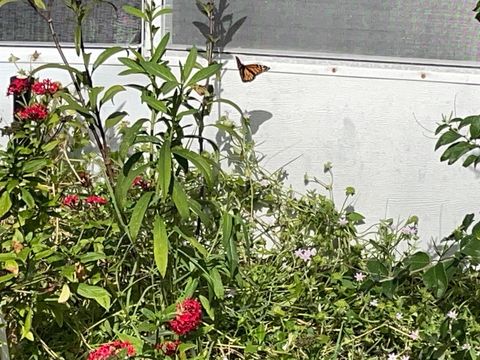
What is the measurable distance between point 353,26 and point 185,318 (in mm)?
1065

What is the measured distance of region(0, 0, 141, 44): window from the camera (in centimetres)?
219

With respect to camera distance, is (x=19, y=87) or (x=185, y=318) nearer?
(x=185, y=318)

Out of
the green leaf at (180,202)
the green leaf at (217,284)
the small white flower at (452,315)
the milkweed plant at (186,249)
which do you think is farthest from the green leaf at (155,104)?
the small white flower at (452,315)

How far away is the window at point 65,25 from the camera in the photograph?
2.19 m

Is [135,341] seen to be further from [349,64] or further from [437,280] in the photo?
[349,64]

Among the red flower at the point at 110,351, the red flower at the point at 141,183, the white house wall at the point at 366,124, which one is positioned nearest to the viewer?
the red flower at the point at 110,351

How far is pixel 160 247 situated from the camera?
1.51 metres

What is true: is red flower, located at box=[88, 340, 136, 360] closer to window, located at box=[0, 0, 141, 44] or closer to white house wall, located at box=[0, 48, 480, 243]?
white house wall, located at box=[0, 48, 480, 243]

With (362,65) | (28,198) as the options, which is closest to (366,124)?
(362,65)

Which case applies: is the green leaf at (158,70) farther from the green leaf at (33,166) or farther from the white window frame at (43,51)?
the white window frame at (43,51)

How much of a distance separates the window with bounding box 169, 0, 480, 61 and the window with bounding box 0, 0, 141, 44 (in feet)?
0.56

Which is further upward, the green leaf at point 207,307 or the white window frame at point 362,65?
the white window frame at point 362,65

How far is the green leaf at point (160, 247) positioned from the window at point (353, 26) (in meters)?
0.81

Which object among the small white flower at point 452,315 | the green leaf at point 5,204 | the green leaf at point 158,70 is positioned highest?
the green leaf at point 158,70
